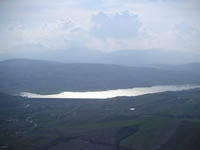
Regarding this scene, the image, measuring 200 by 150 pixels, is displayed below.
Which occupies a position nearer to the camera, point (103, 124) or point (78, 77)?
point (103, 124)

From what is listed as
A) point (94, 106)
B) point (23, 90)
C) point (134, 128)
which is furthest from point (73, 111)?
point (23, 90)

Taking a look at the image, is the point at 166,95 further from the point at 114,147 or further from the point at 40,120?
the point at 114,147

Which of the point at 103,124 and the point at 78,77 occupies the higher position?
the point at 78,77

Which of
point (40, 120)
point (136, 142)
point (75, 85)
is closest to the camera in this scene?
point (136, 142)

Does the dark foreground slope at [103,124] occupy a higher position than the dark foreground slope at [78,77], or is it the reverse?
the dark foreground slope at [78,77]

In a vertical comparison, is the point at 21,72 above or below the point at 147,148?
above
